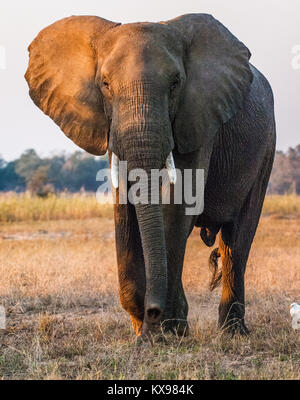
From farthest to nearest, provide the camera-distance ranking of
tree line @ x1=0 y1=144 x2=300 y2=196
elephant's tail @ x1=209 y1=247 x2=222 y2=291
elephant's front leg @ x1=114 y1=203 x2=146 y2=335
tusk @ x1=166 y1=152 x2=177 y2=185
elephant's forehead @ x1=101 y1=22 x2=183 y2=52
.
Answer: tree line @ x1=0 y1=144 x2=300 y2=196
elephant's tail @ x1=209 y1=247 x2=222 y2=291
elephant's front leg @ x1=114 y1=203 x2=146 y2=335
tusk @ x1=166 y1=152 x2=177 y2=185
elephant's forehead @ x1=101 y1=22 x2=183 y2=52

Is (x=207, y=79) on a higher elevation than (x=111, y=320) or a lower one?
higher

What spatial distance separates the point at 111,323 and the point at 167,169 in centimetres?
191

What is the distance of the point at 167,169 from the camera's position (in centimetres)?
590

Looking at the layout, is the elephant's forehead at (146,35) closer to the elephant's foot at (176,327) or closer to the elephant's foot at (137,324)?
the elephant's foot at (176,327)

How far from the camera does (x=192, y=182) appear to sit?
6266mm

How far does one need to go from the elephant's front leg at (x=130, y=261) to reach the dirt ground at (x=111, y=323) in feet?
1.01

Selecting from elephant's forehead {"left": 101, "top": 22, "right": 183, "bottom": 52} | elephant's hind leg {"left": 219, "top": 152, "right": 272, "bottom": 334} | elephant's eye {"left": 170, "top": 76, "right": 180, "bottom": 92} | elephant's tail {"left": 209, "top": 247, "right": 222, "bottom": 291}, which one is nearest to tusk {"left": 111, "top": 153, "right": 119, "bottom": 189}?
elephant's eye {"left": 170, "top": 76, "right": 180, "bottom": 92}

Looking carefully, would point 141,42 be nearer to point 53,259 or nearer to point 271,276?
point 271,276

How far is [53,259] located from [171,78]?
6396 mm

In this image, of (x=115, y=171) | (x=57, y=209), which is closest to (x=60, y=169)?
(x=57, y=209)

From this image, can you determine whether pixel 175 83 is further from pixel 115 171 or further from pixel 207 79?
pixel 115 171

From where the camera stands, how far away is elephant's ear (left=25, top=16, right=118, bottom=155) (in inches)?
243

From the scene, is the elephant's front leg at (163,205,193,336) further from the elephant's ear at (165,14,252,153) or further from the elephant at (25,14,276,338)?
the elephant's ear at (165,14,252,153)
